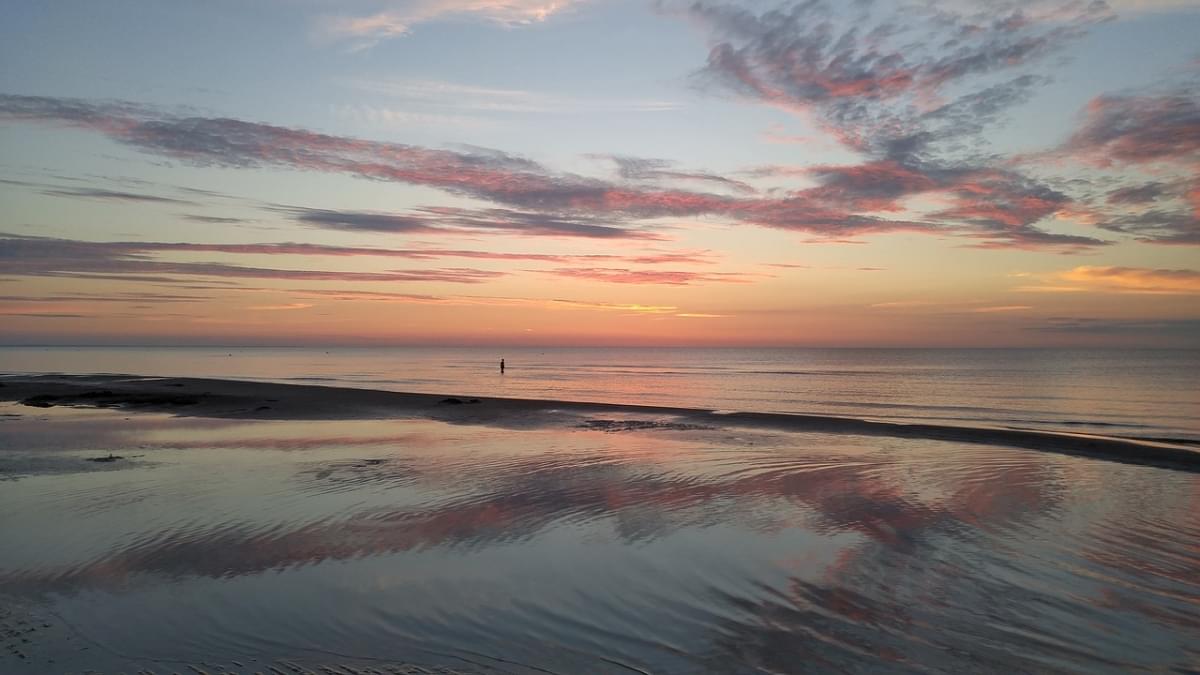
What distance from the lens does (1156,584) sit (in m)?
9.51

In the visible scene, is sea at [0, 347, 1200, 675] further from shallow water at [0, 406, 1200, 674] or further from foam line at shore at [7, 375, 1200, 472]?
foam line at shore at [7, 375, 1200, 472]

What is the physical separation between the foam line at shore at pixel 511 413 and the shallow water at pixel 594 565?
16.9 feet

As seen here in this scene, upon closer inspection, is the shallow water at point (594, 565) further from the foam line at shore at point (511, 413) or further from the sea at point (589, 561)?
the foam line at shore at point (511, 413)

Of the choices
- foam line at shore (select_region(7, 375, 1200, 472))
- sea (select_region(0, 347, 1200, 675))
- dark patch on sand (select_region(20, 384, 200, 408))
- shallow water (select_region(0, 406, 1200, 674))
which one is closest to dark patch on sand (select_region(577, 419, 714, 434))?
foam line at shore (select_region(7, 375, 1200, 472))

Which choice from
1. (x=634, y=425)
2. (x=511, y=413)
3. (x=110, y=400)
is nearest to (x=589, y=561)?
(x=634, y=425)

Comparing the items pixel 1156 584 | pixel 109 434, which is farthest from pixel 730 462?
pixel 109 434

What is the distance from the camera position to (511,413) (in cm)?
3388

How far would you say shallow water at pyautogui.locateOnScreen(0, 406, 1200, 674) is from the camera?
7281 millimetres

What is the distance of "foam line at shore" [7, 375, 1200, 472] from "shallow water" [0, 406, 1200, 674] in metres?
5.15

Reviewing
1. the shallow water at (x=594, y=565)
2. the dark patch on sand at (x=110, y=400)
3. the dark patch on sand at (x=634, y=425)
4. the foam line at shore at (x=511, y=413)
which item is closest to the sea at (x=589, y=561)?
the shallow water at (x=594, y=565)

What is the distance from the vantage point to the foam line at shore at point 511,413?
23.7 m

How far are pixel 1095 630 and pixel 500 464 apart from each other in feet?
46.1

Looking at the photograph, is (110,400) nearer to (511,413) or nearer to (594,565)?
(511,413)

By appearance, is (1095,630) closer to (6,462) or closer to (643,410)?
(6,462)
